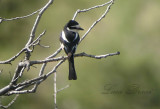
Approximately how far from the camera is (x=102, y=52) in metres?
9.60

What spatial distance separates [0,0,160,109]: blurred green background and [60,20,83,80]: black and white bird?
9.94ft

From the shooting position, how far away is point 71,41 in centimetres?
524

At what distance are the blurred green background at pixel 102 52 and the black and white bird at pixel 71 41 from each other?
3031 millimetres

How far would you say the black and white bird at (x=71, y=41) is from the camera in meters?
5.04

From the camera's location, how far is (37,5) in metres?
11.2

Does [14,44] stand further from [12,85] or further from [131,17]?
[12,85]

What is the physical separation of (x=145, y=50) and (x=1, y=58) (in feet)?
11.0

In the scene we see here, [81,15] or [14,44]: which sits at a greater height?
[81,15]

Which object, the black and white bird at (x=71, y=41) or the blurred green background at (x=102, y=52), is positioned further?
the blurred green background at (x=102, y=52)

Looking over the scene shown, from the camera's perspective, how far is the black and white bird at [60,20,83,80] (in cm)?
504

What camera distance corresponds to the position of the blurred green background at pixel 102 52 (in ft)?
28.8

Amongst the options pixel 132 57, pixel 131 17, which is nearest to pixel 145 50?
pixel 132 57

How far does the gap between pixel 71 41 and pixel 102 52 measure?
4.40 meters

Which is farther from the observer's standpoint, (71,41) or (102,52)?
(102,52)
